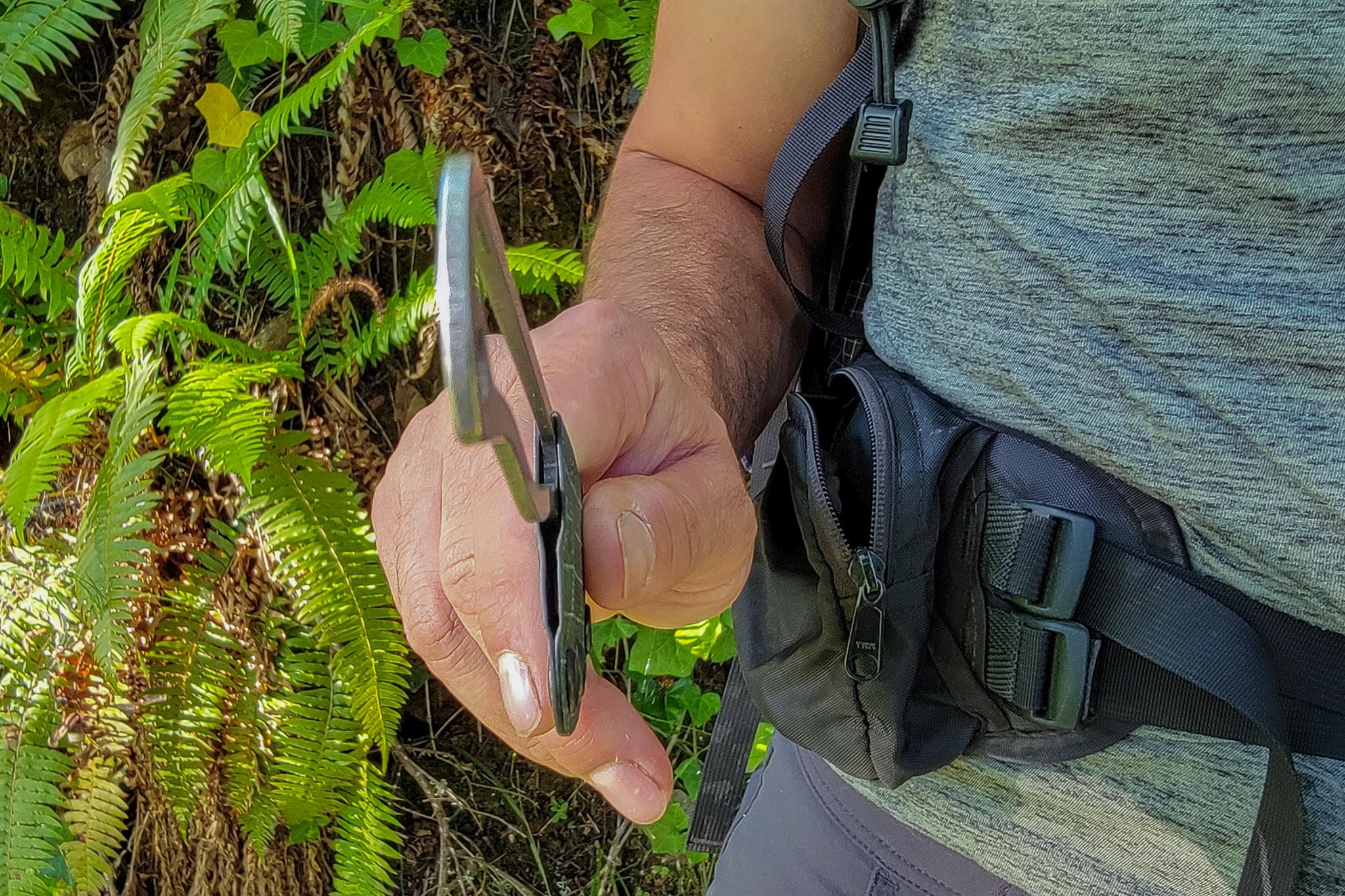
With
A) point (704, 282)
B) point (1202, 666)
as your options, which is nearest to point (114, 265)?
point (704, 282)

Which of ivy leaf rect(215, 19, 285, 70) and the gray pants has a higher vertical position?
ivy leaf rect(215, 19, 285, 70)

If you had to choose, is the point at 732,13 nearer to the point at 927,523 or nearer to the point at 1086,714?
the point at 927,523

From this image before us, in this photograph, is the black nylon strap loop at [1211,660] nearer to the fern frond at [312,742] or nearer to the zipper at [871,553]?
the zipper at [871,553]

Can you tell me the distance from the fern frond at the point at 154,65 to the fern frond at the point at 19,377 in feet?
1.28

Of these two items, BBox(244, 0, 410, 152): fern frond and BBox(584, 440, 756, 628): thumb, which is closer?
BBox(584, 440, 756, 628): thumb

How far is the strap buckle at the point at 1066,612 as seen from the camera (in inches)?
32.8

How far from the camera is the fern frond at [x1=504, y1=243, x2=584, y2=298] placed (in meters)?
1.78

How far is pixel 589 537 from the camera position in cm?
58

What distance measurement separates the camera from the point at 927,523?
0.91 meters

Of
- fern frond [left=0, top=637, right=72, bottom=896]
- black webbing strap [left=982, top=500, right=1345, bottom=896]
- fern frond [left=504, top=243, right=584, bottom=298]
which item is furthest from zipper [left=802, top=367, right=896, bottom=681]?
fern frond [left=0, top=637, right=72, bottom=896]

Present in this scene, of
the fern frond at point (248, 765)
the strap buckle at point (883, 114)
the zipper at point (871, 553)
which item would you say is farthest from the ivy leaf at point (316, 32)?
the zipper at point (871, 553)

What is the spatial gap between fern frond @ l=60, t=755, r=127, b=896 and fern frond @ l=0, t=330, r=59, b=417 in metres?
0.80

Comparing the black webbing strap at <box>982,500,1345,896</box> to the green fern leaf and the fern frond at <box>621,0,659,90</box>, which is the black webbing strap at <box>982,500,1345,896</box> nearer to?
the fern frond at <box>621,0,659,90</box>

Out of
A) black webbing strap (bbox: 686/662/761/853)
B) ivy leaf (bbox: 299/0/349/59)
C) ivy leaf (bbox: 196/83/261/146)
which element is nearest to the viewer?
black webbing strap (bbox: 686/662/761/853)
